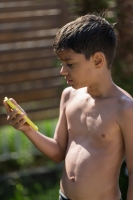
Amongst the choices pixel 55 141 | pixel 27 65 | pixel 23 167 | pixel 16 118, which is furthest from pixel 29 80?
pixel 16 118

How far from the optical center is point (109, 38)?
2.87 m

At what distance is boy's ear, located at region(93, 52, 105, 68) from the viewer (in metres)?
2.86

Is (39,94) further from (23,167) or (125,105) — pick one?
(125,105)

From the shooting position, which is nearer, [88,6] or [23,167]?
[88,6]

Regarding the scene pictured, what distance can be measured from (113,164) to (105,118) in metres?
0.23

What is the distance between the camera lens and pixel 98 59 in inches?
113

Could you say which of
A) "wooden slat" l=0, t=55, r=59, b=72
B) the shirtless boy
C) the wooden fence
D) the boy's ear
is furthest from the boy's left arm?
"wooden slat" l=0, t=55, r=59, b=72

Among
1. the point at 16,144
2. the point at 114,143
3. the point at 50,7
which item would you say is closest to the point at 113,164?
the point at 114,143

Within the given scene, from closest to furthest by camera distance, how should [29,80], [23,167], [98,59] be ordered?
[98,59]
[23,167]
[29,80]

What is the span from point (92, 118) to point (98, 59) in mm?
286

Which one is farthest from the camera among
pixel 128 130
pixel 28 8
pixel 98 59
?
pixel 28 8

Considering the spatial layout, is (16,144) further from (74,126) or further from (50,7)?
(74,126)

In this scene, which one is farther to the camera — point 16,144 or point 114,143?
point 16,144

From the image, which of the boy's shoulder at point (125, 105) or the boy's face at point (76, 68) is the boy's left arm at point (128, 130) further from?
the boy's face at point (76, 68)
